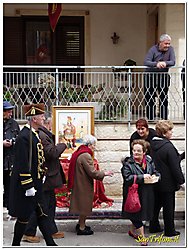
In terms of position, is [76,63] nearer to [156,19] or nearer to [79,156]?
[156,19]

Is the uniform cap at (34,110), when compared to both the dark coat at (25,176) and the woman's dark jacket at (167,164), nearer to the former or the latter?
the dark coat at (25,176)

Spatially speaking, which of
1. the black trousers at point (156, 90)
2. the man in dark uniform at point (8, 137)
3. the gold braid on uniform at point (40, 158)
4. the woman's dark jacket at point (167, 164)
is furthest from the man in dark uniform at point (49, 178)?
the black trousers at point (156, 90)

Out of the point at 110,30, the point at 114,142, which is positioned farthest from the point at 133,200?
the point at 110,30

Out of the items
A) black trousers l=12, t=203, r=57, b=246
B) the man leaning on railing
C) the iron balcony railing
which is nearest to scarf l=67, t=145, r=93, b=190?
black trousers l=12, t=203, r=57, b=246

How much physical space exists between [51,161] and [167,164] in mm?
1441

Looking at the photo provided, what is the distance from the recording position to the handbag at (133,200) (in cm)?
601

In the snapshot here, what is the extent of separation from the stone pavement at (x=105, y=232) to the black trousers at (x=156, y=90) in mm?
1656

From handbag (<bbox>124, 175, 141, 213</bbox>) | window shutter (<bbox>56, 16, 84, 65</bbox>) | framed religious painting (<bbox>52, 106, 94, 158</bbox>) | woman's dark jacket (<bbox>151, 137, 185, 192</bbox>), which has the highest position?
window shutter (<bbox>56, 16, 84, 65</bbox>)

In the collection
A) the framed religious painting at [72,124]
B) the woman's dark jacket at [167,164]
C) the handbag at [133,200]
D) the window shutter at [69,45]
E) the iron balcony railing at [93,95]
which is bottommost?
the handbag at [133,200]

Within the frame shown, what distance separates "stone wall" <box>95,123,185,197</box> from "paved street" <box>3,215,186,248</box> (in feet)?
4.61

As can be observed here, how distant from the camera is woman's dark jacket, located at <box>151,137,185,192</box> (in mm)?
6230

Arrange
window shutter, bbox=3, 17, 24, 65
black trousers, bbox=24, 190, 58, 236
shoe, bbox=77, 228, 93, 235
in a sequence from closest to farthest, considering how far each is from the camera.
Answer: black trousers, bbox=24, 190, 58, 236 → shoe, bbox=77, 228, 93, 235 → window shutter, bbox=3, 17, 24, 65

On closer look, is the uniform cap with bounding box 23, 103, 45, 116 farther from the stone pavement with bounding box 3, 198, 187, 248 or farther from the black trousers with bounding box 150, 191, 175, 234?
the black trousers with bounding box 150, 191, 175, 234

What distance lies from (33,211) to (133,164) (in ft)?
4.32
